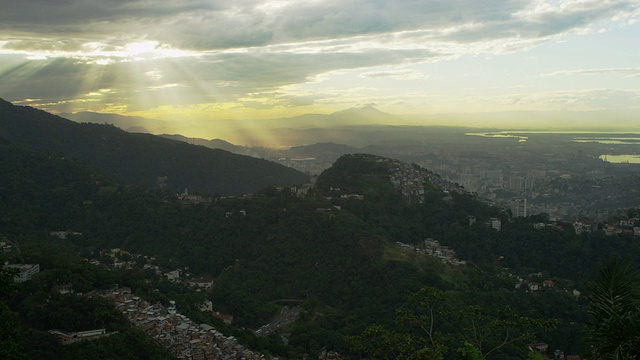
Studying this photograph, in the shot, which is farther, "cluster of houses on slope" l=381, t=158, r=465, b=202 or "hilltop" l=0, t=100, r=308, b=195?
"hilltop" l=0, t=100, r=308, b=195

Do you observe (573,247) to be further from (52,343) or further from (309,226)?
(52,343)

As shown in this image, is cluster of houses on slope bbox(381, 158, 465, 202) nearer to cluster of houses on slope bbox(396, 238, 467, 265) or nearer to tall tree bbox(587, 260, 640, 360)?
cluster of houses on slope bbox(396, 238, 467, 265)

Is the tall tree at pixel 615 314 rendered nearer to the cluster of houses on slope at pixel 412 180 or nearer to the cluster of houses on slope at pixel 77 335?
the cluster of houses on slope at pixel 77 335

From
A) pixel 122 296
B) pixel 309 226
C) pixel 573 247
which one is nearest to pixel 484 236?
pixel 573 247

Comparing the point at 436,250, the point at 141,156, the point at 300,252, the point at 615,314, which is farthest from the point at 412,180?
the point at 615,314

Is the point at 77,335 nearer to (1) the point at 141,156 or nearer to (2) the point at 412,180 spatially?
(2) the point at 412,180

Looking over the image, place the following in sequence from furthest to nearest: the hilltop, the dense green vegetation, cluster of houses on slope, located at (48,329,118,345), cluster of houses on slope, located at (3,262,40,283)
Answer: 1. the hilltop
2. the dense green vegetation
3. cluster of houses on slope, located at (3,262,40,283)
4. cluster of houses on slope, located at (48,329,118,345)

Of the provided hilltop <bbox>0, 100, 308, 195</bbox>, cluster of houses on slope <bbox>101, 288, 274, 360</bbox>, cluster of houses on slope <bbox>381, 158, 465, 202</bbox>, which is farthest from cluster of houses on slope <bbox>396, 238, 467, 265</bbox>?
hilltop <bbox>0, 100, 308, 195</bbox>
